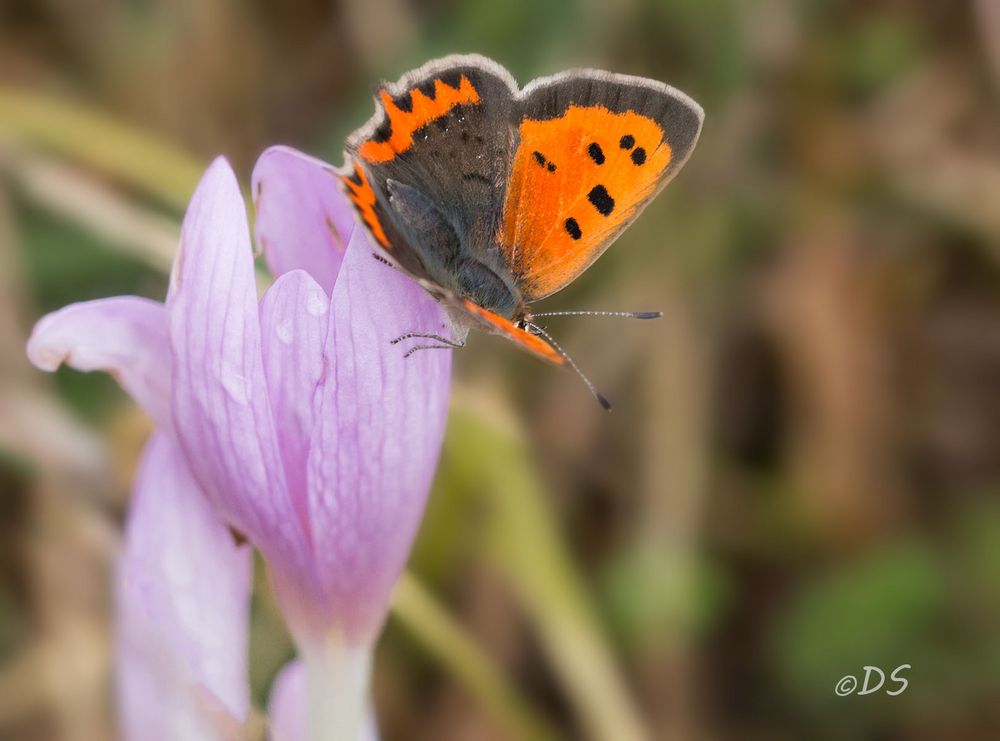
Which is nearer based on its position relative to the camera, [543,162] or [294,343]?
[294,343]

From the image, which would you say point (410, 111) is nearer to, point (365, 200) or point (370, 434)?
point (365, 200)

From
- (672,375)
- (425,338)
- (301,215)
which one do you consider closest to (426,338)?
(425,338)

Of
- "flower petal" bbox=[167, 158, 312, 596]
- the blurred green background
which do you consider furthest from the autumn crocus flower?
the blurred green background

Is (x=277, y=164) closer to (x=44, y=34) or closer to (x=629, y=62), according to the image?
(x=629, y=62)

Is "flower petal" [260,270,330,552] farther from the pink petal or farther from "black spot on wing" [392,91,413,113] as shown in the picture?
"black spot on wing" [392,91,413,113]

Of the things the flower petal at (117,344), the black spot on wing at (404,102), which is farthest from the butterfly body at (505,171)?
the flower petal at (117,344)

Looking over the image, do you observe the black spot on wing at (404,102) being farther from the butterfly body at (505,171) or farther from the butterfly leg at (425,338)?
the butterfly leg at (425,338)

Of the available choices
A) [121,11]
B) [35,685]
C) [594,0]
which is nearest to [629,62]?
[594,0]

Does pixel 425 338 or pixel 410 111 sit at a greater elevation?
pixel 410 111
